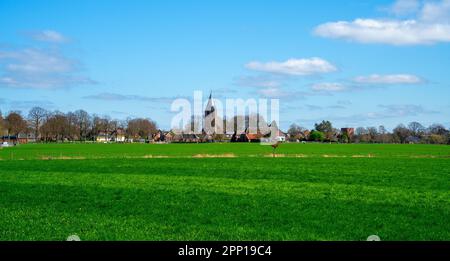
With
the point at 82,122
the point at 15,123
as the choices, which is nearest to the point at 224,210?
the point at 15,123

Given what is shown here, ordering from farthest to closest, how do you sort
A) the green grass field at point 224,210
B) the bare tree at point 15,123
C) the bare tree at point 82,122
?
the bare tree at point 82,122
the bare tree at point 15,123
the green grass field at point 224,210

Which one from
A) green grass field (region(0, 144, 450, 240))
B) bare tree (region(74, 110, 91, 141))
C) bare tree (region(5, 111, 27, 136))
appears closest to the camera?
green grass field (region(0, 144, 450, 240))

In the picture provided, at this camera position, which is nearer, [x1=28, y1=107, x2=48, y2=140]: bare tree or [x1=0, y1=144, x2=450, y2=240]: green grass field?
[x1=0, y1=144, x2=450, y2=240]: green grass field

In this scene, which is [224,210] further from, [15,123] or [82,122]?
[82,122]

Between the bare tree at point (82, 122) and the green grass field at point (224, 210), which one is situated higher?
the bare tree at point (82, 122)

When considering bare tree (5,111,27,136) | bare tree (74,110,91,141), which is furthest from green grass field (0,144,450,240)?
bare tree (74,110,91,141)

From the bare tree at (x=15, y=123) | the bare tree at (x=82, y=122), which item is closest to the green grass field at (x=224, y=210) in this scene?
A: the bare tree at (x=15, y=123)

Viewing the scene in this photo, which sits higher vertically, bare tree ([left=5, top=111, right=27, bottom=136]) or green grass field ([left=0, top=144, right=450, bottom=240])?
bare tree ([left=5, top=111, right=27, bottom=136])

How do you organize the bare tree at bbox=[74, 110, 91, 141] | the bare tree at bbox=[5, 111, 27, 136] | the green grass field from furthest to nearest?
1. the bare tree at bbox=[74, 110, 91, 141]
2. the bare tree at bbox=[5, 111, 27, 136]
3. the green grass field

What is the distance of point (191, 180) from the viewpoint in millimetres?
29609

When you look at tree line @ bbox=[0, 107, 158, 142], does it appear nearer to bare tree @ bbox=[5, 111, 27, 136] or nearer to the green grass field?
bare tree @ bbox=[5, 111, 27, 136]

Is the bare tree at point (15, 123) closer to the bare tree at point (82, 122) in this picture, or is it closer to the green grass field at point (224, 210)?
the bare tree at point (82, 122)
